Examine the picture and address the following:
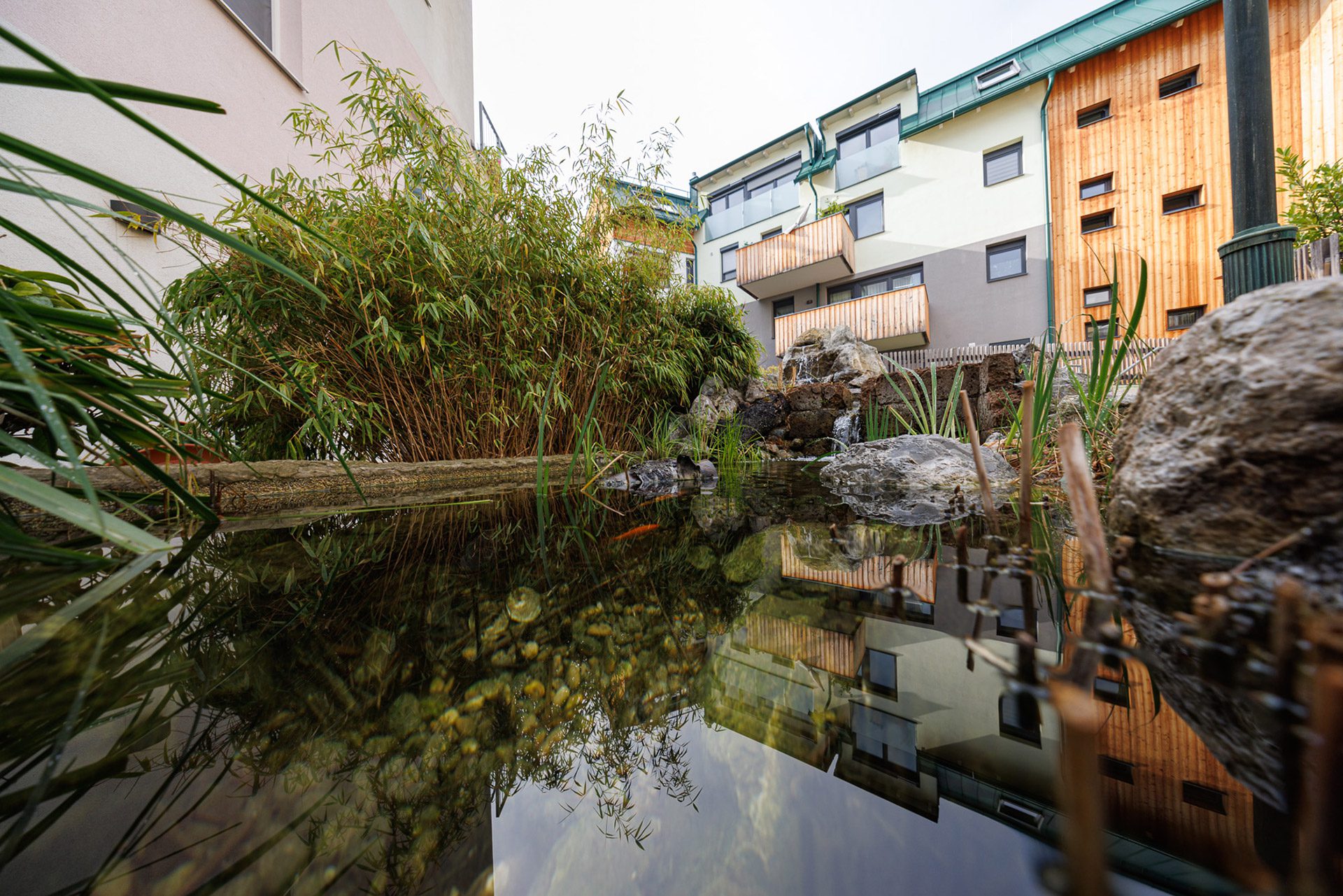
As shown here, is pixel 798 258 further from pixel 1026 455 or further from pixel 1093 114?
pixel 1026 455

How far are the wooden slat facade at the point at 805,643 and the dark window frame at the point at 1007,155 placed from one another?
1090 cm

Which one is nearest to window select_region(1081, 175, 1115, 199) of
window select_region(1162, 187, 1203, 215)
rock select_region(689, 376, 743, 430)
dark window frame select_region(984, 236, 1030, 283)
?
window select_region(1162, 187, 1203, 215)

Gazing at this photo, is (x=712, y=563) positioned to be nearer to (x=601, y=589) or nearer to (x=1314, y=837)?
(x=601, y=589)

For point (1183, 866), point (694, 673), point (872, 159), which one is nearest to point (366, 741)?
point (694, 673)

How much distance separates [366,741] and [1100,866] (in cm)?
53

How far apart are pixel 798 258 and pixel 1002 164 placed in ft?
12.6

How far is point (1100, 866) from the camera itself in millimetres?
228

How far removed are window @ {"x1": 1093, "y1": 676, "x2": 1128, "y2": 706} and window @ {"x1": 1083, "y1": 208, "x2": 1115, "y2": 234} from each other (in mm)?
10591

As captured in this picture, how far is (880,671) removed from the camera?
51cm

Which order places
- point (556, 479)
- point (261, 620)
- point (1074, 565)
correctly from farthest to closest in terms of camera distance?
point (556, 479) < point (1074, 565) < point (261, 620)

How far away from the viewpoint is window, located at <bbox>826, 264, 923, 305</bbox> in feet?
31.1

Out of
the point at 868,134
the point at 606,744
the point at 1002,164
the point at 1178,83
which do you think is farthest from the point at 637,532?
the point at 868,134

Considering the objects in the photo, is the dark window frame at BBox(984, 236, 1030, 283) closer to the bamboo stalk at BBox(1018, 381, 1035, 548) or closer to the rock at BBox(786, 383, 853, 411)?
the rock at BBox(786, 383, 853, 411)

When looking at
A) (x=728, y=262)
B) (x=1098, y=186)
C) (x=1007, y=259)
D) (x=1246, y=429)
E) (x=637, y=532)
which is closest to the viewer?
(x=1246, y=429)
